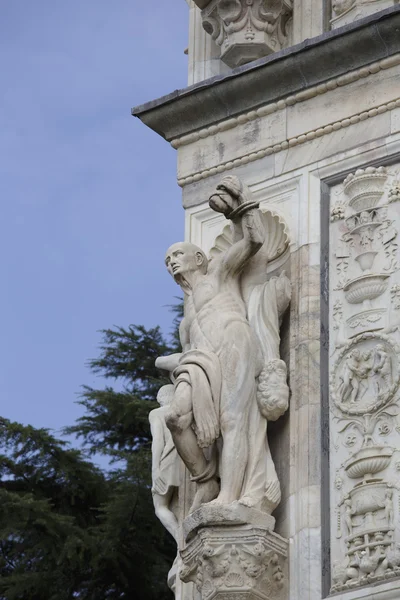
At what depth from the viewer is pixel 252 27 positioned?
579 inches

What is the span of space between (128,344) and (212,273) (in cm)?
1035

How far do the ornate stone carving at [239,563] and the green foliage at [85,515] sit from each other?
8324 mm

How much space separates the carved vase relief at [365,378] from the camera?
494 inches

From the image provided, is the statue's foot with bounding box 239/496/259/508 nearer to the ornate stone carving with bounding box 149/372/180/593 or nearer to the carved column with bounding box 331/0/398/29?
the ornate stone carving with bounding box 149/372/180/593

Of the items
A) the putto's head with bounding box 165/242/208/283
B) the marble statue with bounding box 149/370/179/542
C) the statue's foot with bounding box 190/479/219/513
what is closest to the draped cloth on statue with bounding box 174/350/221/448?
the statue's foot with bounding box 190/479/219/513

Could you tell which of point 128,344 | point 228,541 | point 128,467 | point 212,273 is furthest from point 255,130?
point 128,344

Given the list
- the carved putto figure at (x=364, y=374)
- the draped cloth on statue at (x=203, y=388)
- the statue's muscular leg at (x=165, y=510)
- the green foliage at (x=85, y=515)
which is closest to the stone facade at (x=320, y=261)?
the carved putto figure at (x=364, y=374)

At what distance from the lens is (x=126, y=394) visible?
2298 centimetres

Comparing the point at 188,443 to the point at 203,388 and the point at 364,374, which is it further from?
the point at 364,374

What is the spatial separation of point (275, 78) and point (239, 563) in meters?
3.58

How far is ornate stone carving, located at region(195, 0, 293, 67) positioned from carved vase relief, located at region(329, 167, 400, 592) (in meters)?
1.47

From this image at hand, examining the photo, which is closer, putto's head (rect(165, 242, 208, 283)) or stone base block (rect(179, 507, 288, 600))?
stone base block (rect(179, 507, 288, 600))

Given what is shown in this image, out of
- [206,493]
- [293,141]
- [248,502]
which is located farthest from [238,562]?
[293,141]

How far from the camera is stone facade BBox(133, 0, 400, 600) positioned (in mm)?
12656
